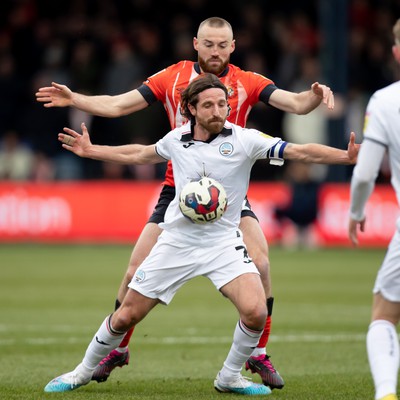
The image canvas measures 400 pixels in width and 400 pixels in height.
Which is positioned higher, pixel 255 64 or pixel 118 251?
pixel 255 64

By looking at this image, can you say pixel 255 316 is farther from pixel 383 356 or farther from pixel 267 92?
pixel 267 92

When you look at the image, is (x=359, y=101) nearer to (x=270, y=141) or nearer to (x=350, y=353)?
(x=350, y=353)

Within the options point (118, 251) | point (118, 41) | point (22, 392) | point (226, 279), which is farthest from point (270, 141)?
point (118, 41)

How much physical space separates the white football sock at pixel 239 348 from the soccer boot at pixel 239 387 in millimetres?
51

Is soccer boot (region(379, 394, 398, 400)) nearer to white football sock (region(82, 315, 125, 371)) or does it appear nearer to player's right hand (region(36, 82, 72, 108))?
white football sock (region(82, 315, 125, 371))

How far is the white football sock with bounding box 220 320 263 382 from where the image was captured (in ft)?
26.5

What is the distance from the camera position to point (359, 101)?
23500mm

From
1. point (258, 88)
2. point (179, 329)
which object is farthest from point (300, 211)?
point (258, 88)

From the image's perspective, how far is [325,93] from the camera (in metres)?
8.41

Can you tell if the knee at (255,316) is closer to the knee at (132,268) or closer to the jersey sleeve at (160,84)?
the knee at (132,268)

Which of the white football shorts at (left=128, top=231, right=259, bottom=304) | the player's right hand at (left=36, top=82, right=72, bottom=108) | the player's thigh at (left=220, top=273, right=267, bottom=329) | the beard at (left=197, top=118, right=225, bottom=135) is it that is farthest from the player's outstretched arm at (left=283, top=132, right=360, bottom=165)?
the player's right hand at (left=36, top=82, right=72, bottom=108)

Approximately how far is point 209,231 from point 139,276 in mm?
613

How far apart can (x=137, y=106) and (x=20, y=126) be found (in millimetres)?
16113

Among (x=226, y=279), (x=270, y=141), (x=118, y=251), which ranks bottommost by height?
(x=118, y=251)
